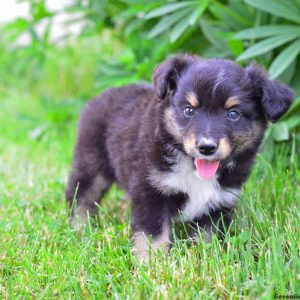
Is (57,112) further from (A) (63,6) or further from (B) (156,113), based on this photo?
(B) (156,113)

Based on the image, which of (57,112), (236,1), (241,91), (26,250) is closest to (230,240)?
(241,91)

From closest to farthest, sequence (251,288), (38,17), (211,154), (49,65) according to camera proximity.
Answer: (251,288) < (211,154) < (38,17) < (49,65)

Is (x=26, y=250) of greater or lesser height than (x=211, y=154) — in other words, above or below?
below

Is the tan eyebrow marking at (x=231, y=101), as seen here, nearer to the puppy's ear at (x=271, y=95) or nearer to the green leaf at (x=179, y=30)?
the puppy's ear at (x=271, y=95)

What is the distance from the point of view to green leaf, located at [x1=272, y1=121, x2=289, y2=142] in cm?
473

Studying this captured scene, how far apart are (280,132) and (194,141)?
1.80 meters

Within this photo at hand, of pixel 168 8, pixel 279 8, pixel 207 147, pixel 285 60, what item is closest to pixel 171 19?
pixel 168 8

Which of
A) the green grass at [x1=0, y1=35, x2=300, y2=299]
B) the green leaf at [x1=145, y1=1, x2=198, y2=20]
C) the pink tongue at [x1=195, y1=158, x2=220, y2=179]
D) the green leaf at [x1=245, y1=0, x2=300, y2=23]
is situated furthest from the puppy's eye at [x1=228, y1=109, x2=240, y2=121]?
the green leaf at [x1=145, y1=1, x2=198, y2=20]

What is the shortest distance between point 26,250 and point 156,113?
1286mm

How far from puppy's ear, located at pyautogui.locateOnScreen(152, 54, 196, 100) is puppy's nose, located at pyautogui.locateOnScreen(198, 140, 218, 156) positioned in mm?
487

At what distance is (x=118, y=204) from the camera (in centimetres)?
491

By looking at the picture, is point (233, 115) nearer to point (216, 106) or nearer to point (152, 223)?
point (216, 106)

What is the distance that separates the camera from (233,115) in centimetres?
343

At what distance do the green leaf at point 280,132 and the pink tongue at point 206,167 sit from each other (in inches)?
57.3
